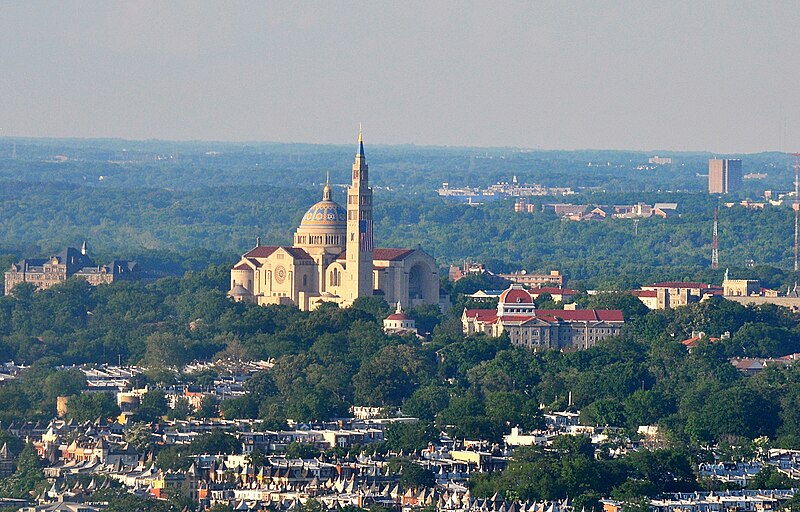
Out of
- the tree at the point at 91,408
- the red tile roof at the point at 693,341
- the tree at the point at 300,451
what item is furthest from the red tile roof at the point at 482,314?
the tree at the point at 300,451

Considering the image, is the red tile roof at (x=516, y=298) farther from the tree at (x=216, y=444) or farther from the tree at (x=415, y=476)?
the tree at (x=415, y=476)

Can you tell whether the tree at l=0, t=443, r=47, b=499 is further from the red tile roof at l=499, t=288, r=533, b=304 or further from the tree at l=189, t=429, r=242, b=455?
the red tile roof at l=499, t=288, r=533, b=304

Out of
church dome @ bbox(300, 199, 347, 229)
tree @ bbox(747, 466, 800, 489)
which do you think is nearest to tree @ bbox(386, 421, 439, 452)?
tree @ bbox(747, 466, 800, 489)

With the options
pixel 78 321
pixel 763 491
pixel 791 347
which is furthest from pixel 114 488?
pixel 78 321

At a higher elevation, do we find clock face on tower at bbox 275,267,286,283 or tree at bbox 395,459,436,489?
tree at bbox 395,459,436,489

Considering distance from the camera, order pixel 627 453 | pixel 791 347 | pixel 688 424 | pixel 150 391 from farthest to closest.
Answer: pixel 791 347, pixel 150 391, pixel 688 424, pixel 627 453

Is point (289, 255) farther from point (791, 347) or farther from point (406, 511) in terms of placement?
point (406, 511)
